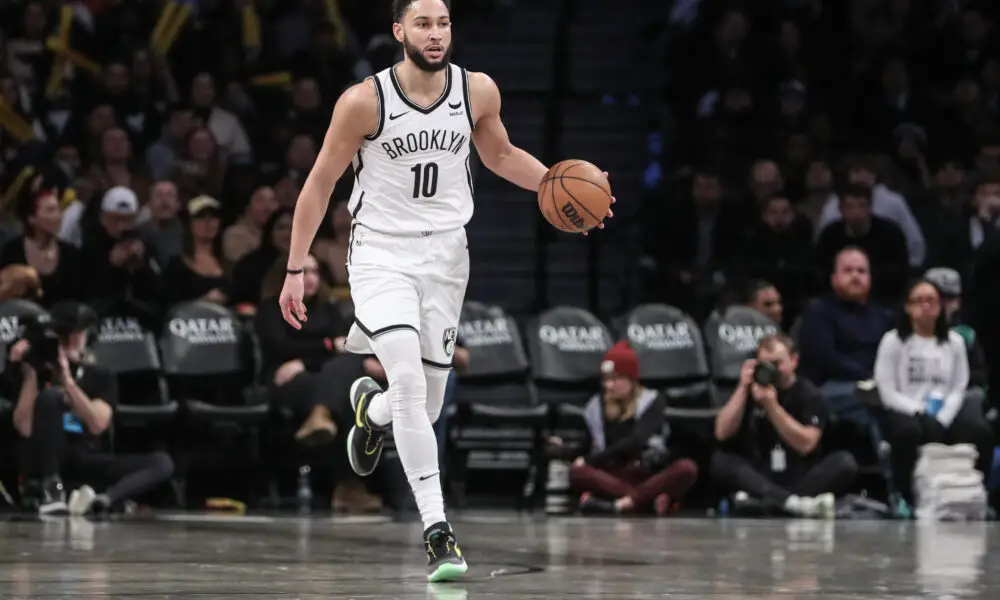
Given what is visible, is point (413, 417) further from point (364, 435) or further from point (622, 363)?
point (622, 363)

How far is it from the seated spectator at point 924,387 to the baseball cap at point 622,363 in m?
1.52

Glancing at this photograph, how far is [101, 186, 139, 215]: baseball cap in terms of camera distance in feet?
43.0

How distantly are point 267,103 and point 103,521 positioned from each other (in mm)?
5811

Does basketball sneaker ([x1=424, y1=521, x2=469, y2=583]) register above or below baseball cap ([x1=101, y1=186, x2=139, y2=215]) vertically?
below

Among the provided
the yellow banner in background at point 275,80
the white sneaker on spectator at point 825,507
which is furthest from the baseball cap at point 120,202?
the white sneaker on spectator at point 825,507

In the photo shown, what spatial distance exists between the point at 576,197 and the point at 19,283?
5462mm

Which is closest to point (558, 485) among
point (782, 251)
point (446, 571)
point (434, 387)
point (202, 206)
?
point (202, 206)

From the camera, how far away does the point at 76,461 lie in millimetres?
11500

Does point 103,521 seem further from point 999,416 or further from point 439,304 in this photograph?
point 999,416

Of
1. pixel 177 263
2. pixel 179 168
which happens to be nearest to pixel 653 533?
pixel 177 263

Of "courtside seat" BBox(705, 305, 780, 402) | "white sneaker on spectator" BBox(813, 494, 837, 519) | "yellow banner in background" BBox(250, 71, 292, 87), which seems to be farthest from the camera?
"yellow banner in background" BBox(250, 71, 292, 87)

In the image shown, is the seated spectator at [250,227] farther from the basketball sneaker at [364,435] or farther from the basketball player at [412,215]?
the basketball player at [412,215]

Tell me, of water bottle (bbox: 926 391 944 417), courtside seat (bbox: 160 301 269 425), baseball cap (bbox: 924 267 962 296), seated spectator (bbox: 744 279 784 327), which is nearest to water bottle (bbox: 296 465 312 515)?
courtside seat (bbox: 160 301 269 425)

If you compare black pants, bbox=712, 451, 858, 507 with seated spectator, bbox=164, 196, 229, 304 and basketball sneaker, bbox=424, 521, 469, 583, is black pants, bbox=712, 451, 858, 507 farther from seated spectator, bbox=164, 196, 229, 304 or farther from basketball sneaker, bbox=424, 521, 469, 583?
basketball sneaker, bbox=424, 521, 469, 583
